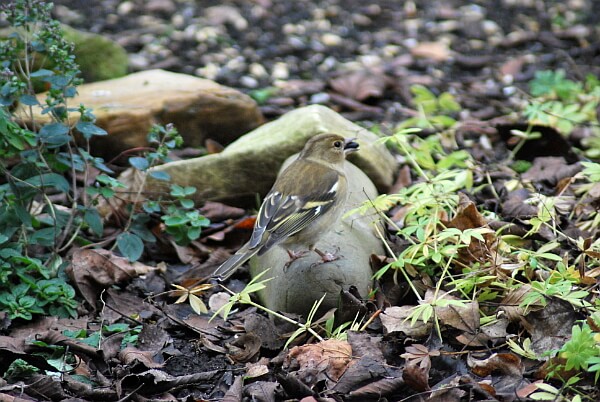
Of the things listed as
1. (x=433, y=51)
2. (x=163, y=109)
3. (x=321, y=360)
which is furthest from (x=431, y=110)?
(x=321, y=360)

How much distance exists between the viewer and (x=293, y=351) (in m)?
4.28

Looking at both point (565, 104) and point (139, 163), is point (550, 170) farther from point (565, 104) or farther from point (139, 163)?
point (139, 163)

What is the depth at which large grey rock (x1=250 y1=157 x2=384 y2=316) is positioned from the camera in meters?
4.78

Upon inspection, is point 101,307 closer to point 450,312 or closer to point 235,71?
point 450,312

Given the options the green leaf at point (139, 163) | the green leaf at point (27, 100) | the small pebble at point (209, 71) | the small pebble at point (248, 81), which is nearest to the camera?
the green leaf at point (27, 100)

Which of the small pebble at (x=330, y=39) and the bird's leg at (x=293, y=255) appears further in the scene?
the small pebble at (x=330, y=39)

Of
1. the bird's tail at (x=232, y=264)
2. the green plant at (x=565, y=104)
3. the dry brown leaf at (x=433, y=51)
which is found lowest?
the dry brown leaf at (x=433, y=51)

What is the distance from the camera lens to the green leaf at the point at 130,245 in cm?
518

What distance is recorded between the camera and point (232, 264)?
4.82 metres

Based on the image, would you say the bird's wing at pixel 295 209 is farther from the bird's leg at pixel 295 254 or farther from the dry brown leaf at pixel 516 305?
the dry brown leaf at pixel 516 305

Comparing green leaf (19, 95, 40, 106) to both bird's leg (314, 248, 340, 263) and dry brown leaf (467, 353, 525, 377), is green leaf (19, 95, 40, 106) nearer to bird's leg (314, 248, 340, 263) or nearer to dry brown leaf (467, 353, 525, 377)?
bird's leg (314, 248, 340, 263)

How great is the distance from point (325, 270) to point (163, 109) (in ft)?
8.90

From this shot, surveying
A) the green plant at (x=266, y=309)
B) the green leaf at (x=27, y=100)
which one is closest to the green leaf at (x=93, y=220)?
the green leaf at (x=27, y=100)

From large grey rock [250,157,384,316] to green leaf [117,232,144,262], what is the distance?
2.57 feet
